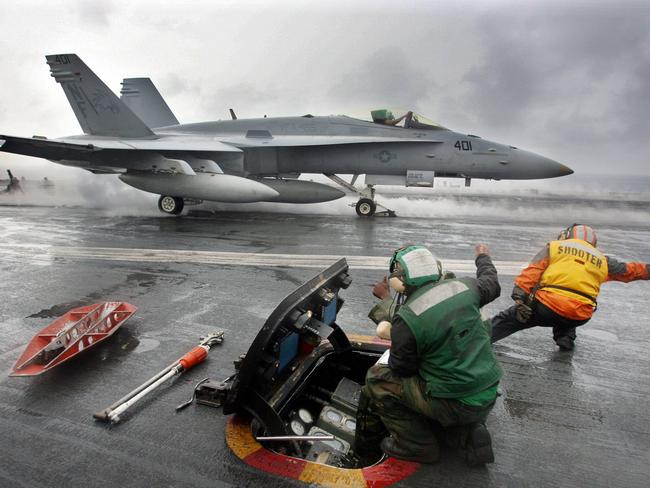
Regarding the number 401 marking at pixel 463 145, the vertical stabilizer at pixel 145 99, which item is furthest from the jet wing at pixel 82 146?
the vertical stabilizer at pixel 145 99

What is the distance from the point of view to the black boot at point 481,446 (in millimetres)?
2479

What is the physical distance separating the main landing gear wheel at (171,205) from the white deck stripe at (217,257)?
576 centimetres

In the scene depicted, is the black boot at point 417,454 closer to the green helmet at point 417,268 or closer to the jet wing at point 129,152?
the green helmet at point 417,268

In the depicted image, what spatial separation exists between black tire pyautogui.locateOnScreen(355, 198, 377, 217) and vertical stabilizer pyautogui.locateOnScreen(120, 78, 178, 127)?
13.7 metres

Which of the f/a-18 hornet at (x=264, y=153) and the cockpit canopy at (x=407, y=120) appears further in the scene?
the cockpit canopy at (x=407, y=120)

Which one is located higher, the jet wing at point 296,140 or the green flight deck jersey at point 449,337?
the jet wing at point 296,140

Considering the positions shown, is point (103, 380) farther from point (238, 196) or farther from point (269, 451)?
point (238, 196)

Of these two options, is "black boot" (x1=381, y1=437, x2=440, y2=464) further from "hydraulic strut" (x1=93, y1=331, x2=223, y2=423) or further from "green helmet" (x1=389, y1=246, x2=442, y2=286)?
"hydraulic strut" (x1=93, y1=331, x2=223, y2=423)

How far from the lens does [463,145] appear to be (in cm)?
1340

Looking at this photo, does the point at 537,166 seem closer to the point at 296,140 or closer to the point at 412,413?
the point at 296,140

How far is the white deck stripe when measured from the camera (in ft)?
24.8

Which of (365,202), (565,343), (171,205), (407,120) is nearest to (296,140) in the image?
(365,202)

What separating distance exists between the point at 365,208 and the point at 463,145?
4.01 metres

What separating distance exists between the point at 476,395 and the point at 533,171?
13.0 meters
